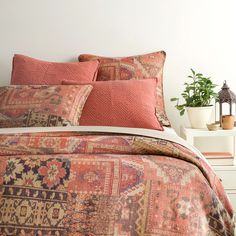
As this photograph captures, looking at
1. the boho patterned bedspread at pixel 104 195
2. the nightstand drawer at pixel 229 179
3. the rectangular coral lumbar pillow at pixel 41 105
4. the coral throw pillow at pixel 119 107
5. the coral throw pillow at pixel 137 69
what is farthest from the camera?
the coral throw pillow at pixel 137 69

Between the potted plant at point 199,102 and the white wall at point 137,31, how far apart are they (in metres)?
0.28

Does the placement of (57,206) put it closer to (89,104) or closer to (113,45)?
(89,104)

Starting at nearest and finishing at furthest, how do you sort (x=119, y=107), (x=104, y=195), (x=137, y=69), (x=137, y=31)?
(x=104, y=195) < (x=119, y=107) < (x=137, y=69) < (x=137, y=31)

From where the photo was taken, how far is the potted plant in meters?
3.63

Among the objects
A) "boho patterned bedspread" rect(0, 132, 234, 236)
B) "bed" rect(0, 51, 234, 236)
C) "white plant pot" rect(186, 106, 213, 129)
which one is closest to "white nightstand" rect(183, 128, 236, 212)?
"white plant pot" rect(186, 106, 213, 129)

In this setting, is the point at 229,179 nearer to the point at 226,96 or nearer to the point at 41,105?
the point at 226,96

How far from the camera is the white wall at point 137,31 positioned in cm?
391

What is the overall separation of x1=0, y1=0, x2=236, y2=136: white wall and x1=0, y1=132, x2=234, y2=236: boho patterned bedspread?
6.09ft

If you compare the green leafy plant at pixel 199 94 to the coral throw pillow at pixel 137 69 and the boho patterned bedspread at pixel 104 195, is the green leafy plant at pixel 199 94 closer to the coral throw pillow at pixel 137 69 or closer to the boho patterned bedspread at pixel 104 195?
the coral throw pillow at pixel 137 69

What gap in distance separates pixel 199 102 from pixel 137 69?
0.50 metres

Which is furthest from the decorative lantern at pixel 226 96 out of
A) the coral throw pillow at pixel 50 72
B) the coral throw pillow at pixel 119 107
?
the coral throw pillow at pixel 50 72

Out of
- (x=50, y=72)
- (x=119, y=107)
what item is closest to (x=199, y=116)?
(x=119, y=107)

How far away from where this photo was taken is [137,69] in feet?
11.8

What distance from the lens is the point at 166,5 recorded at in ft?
12.8
